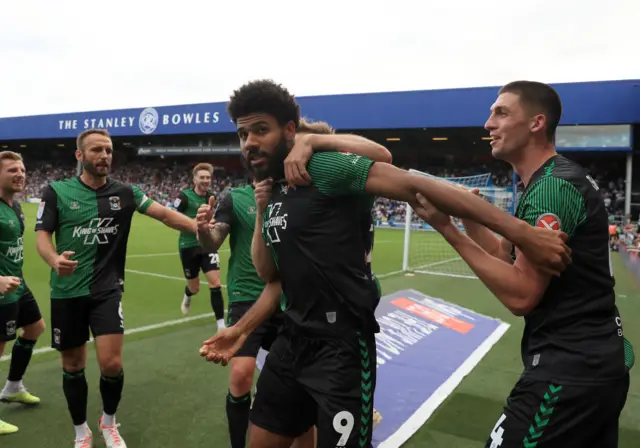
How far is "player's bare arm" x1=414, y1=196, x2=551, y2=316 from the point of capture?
78.2 inches

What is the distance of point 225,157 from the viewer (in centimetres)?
5022

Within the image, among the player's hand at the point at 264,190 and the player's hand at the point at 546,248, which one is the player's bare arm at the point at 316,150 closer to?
the player's hand at the point at 264,190

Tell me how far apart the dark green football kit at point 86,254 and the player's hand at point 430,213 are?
289cm

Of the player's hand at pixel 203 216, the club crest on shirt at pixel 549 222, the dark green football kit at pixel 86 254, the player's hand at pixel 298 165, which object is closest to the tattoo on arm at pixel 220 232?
the player's hand at pixel 203 216

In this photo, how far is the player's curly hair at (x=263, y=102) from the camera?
2.48m

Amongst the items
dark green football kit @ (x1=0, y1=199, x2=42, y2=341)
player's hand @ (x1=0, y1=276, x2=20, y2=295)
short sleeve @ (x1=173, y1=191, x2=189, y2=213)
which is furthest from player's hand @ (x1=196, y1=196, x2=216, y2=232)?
short sleeve @ (x1=173, y1=191, x2=189, y2=213)

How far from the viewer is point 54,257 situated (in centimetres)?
379

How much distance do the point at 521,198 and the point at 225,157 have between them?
162 ft

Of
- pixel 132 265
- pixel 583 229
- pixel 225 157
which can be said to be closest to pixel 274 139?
pixel 583 229

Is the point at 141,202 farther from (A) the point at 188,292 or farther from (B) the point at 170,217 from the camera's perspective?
(A) the point at 188,292

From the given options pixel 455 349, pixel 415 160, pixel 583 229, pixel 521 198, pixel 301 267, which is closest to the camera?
pixel 583 229

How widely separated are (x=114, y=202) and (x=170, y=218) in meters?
0.49

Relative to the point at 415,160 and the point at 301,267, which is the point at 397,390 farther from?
the point at 415,160

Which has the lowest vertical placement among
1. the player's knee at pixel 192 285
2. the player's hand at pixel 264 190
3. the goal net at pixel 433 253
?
the goal net at pixel 433 253
